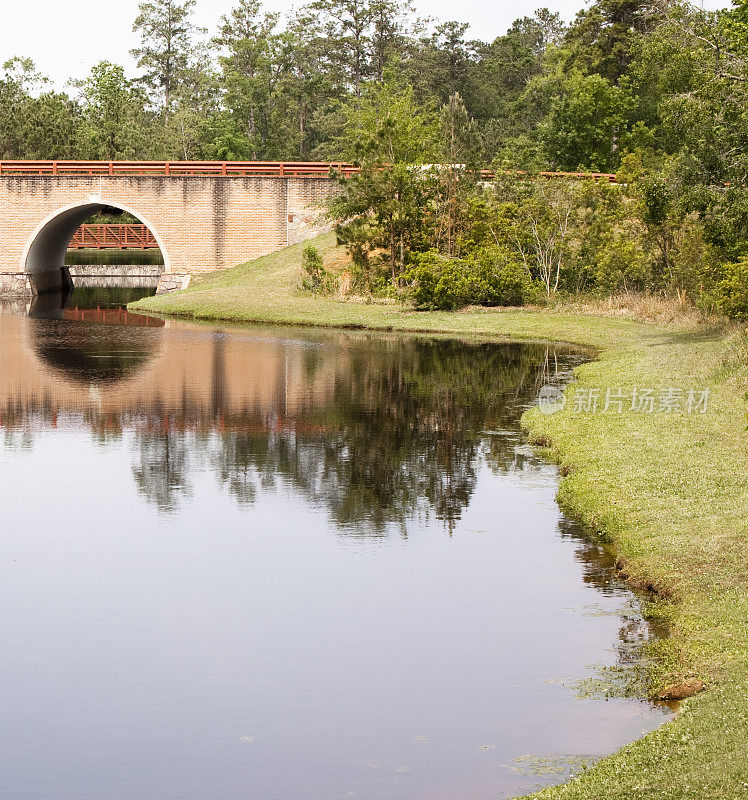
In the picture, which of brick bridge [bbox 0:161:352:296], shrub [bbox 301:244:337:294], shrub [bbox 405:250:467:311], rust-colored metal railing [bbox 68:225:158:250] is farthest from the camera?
rust-colored metal railing [bbox 68:225:158:250]

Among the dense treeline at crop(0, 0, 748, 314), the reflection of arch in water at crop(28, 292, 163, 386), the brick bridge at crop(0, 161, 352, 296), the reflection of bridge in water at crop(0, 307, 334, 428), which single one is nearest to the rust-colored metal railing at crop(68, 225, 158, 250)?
the dense treeline at crop(0, 0, 748, 314)

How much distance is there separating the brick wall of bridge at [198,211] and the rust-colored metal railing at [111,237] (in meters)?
17.6

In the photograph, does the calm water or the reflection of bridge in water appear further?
the reflection of bridge in water

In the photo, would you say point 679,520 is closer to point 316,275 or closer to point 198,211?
point 316,275

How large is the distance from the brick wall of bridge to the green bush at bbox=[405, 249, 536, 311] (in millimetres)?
16161

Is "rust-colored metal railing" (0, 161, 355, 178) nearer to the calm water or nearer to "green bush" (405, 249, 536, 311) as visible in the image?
"green bush" (405, 249, 536, 311)

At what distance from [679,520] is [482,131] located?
63.3 meters

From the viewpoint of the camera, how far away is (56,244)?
59.9 meters

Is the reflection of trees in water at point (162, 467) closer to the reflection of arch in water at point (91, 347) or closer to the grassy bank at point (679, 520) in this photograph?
the grassy bank at point (679, 520)

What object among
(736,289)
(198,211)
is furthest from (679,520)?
(198,211)

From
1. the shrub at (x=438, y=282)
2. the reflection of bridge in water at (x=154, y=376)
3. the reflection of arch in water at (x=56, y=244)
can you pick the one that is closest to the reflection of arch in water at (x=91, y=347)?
the reflection of bridge in water at (x=154, y=376)

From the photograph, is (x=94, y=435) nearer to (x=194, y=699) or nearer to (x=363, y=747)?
(x=194, y=699)

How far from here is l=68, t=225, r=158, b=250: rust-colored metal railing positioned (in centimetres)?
7075

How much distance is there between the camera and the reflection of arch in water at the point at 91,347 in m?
26.1
